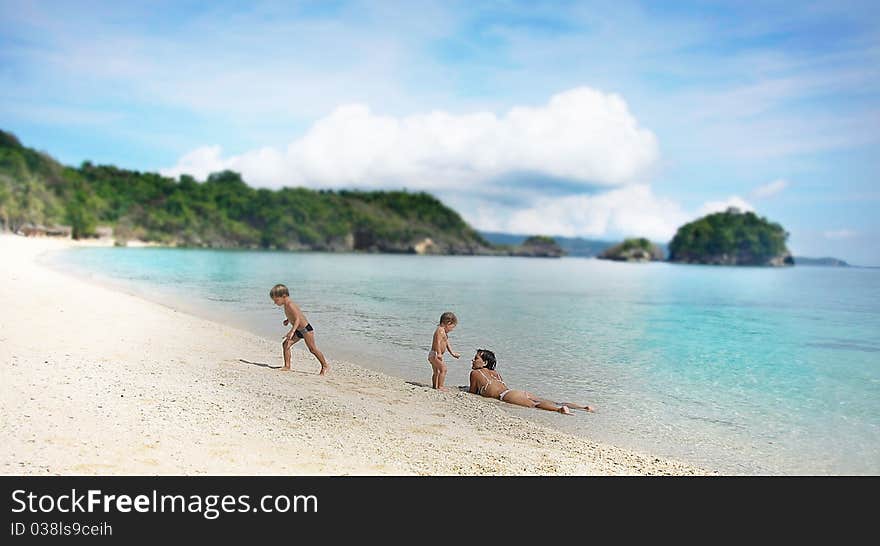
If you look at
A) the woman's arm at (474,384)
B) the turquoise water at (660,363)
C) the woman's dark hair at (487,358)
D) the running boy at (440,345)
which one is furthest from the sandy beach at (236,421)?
the turquoise water at (660,363)

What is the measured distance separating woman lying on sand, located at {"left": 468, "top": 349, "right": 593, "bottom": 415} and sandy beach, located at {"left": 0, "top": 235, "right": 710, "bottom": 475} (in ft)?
0.93

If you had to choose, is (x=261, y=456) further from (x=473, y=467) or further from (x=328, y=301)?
(x=328, y=301)

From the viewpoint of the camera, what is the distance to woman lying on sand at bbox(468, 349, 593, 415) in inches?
404

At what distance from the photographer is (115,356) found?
10984 millimetres

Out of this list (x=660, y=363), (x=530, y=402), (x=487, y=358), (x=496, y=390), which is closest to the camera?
(x=530, y=402)

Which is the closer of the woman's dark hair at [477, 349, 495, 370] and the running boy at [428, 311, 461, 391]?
the running boy at [428, 311, 461, 391]

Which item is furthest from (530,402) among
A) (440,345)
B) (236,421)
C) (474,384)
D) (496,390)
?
(236,421)

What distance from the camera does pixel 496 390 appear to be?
1072cm

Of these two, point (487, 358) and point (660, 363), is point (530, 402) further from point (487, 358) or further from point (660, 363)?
point (660, 363)

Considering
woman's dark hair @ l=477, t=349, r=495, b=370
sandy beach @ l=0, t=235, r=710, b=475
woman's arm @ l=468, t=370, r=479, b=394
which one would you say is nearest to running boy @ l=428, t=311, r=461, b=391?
sandy beach @ l=0, t=235, r=710, b=475

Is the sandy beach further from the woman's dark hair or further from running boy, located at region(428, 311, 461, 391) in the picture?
the woman's dark hair

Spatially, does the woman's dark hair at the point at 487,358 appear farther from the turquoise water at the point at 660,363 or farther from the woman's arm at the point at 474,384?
the turquoise water at the point at 660,363

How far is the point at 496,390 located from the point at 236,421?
4651 millimetres
